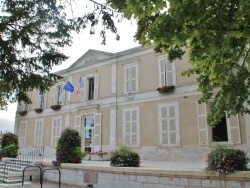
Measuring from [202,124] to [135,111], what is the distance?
3.72 m

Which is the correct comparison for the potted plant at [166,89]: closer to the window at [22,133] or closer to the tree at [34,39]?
the tree at [34,39]

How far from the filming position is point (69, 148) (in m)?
9.52

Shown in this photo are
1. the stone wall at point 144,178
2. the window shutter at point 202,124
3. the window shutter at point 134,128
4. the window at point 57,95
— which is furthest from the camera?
the window at point 57,95

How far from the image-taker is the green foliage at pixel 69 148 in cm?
942

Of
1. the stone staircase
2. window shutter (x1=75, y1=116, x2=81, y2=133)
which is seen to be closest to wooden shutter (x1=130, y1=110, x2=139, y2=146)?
window shutter (x1=75, y1=116, x2=81, y2=133)

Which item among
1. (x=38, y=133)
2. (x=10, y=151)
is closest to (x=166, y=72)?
(x=10, y=151)

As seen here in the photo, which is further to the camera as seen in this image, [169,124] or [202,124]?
[169,124]

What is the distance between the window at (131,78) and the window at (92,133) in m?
2.50

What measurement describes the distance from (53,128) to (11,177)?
25.6ft

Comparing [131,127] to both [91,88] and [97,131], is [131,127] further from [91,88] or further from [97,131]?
[91,88]

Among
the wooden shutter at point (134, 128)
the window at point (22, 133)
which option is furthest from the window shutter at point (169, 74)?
the window at point (22, 133)

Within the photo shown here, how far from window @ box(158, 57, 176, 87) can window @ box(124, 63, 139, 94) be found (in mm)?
1501

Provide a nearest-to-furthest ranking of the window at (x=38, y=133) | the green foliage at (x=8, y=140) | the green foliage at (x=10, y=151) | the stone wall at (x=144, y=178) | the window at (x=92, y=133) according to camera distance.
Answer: the stone wall at (x=144, y=178), the green foliage at (x=10, y=151), the window at (x=92, y=133), the green foliage at (x=8, y=140), the window at (x=38, y=133)

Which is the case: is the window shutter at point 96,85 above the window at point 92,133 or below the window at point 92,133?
above
